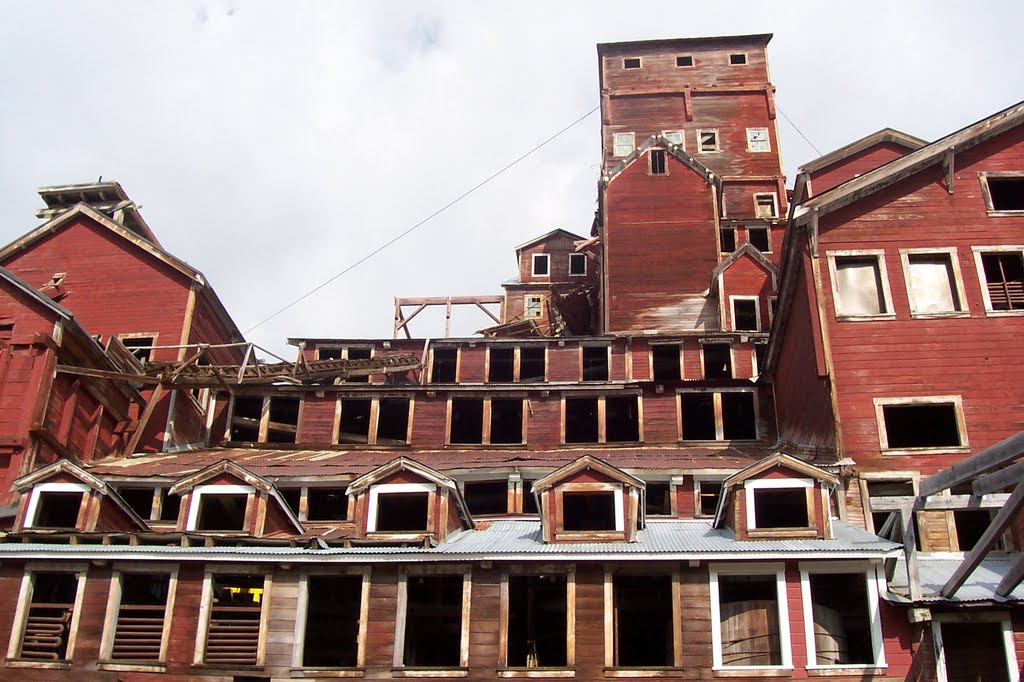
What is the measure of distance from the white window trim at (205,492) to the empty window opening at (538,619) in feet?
Answer: 28.0

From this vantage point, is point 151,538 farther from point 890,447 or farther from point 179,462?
point 890,447

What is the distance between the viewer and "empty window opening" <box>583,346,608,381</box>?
153 ft

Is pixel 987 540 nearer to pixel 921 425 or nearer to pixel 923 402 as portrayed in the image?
pixel 923 402

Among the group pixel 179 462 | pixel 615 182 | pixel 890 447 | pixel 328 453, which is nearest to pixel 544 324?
pixel 615 182

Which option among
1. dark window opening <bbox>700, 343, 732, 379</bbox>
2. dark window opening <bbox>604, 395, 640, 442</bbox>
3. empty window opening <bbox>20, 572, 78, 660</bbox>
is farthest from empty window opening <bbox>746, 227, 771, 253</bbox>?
empty window opening <bbox>20, 572, 78, 660</bbox>

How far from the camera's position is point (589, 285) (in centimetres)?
6031

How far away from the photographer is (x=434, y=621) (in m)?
28.8

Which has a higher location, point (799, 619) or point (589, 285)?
point (589, 285)

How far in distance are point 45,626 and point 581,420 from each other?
977 inches

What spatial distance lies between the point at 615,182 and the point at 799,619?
34.8 meters

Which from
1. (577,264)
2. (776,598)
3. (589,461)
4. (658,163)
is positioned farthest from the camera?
(577,264)

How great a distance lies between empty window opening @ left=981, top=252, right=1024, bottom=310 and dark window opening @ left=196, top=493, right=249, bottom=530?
25.6m

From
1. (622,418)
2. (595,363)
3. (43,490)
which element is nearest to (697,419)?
(622,418)

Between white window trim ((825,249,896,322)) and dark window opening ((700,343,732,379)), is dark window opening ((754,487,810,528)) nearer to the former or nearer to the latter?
white window trim ((825,249,896,322))
